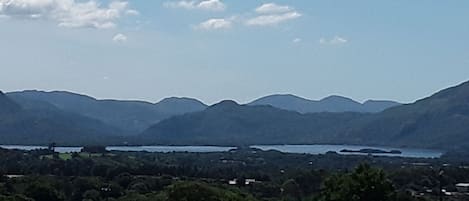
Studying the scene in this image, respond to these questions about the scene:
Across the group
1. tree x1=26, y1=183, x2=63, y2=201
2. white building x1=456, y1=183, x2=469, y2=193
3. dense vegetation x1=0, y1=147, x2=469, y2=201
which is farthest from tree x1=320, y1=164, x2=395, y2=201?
white building x1=456, y1=183, x2=469, y2=193

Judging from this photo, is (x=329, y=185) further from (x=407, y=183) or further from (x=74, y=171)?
(x=74, y=171)

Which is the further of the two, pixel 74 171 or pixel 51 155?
pixel 51 155

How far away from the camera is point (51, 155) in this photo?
4348 inches

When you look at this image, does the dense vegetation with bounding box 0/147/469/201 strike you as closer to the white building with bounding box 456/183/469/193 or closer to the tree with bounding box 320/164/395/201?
the tree with bounding box 320/164/395/201

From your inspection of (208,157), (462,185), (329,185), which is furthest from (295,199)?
(208,157)

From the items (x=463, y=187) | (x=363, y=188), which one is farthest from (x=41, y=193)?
(x=463, y=187)

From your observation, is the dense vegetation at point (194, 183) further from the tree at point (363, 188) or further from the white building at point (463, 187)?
the white building at point (463, 187)

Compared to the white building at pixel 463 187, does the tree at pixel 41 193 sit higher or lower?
lower

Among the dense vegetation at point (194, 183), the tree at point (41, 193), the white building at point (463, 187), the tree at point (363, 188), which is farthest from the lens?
the white building at point (463, 187)

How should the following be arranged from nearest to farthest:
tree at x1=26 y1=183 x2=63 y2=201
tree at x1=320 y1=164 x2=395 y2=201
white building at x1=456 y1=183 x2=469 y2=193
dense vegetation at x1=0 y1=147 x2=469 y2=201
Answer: tree at x1=320 y1=164 x2=395 y2=201 → dense vegetation at x1=0 y1=147 x2=469 y2=201 → tree at x1=26 y1=183 x2=63 y2=201 → white building at x1=456 y1=183 x2=469 y2=193

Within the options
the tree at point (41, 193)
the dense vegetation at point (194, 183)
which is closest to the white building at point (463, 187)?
the dense vegetation at point (194, 183)

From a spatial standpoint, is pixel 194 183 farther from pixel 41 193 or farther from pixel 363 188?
pixel 41 193

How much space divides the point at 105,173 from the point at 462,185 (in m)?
32.0

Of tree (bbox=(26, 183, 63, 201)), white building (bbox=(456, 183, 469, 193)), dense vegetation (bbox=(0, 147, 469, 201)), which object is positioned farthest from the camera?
white building (bbox=(456, 183, 469, 193))
